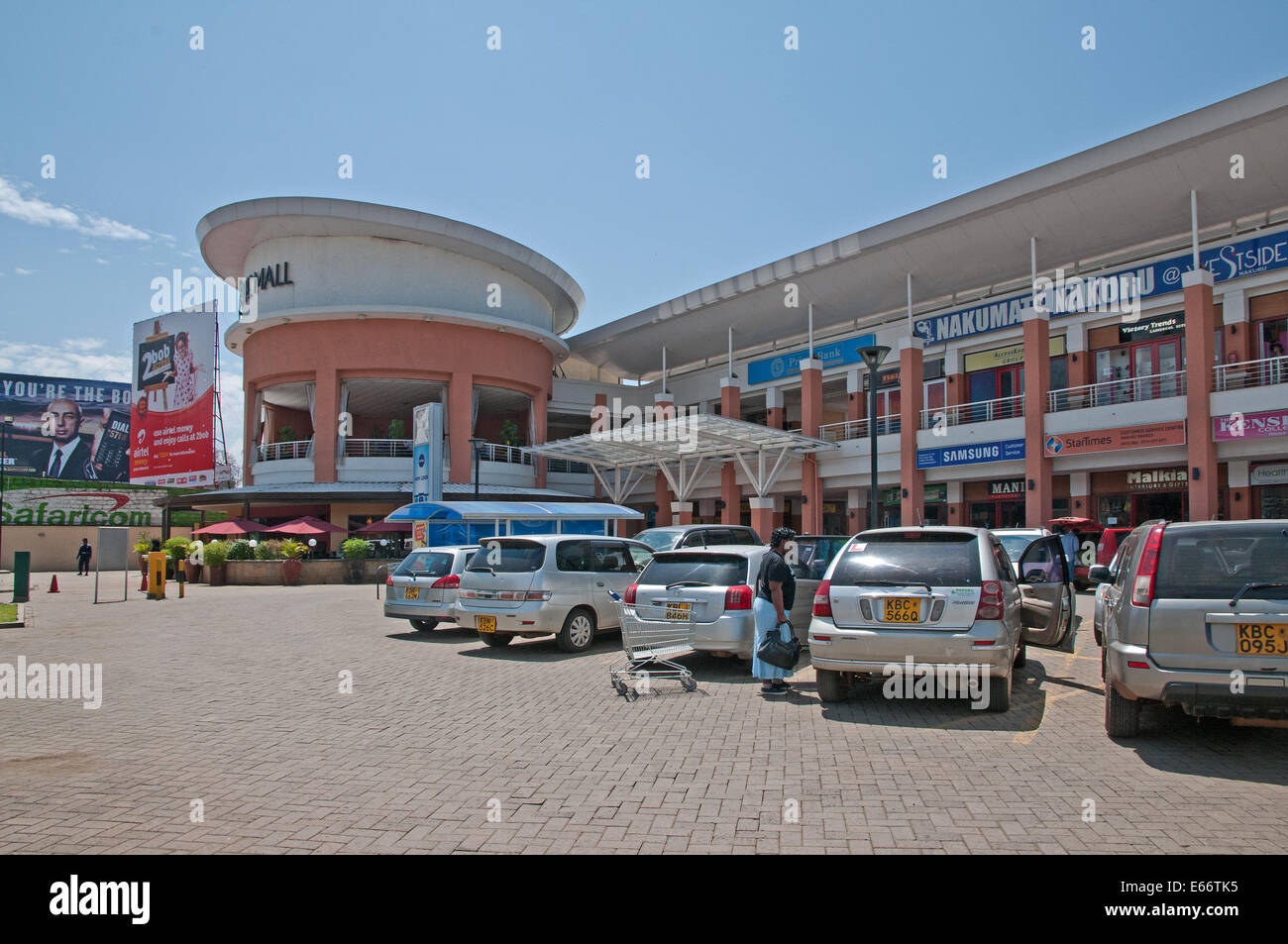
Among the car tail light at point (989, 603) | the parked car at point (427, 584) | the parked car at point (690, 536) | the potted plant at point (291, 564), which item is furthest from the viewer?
the potted plant at point (291, 564)

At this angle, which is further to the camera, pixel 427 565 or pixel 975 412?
pixel 975 412

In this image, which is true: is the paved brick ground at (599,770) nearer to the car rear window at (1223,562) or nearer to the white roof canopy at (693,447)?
the car rear window at (1223,562)

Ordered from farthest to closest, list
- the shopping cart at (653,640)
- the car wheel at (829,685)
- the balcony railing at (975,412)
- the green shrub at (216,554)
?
1. the green shrub at (216,554)
2. the balcony railing at (975,412)
3. the shopping cart at (653,640)
4. the car wheel at (829,685)

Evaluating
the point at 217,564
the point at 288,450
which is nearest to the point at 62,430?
the point at 288,450

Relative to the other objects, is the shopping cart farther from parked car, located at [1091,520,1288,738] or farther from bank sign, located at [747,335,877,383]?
bank sign, located at [747,335,877,383]

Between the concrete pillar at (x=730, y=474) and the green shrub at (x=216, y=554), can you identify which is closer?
the green shrub at (x=216, y=554)

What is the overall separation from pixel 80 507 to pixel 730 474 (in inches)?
1533

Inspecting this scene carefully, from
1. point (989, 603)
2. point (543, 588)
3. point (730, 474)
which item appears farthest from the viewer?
point (730, 474)

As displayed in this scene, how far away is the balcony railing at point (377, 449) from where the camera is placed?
1459 inches

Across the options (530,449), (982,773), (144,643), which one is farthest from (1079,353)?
(144,643)

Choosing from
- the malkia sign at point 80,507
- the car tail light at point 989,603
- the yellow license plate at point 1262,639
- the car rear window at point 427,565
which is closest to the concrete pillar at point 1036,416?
the car rear window at point 427,565

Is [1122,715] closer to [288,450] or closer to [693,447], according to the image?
[693,447]

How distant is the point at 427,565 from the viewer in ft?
43.6

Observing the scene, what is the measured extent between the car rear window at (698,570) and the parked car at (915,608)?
5.67 feet
